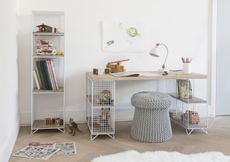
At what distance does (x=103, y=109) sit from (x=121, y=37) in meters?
1.08

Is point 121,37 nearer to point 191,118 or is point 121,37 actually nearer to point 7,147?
point 191,118

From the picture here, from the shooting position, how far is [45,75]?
11.7 ft

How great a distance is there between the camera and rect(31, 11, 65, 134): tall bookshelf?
3.55 metres

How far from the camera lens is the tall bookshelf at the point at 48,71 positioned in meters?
3.55

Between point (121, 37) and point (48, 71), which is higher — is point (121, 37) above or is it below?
above

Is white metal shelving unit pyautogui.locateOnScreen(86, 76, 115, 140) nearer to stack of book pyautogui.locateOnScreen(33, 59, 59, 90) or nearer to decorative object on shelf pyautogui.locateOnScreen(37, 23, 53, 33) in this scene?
stack of book pyautogui.locateOnScreen(33, 59, 59, 90)

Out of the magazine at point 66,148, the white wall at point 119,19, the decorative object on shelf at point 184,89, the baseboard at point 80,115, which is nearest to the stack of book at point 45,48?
the white wall at point 119,19

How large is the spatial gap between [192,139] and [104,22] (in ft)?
6.06

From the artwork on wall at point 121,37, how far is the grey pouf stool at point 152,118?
101 centimetres

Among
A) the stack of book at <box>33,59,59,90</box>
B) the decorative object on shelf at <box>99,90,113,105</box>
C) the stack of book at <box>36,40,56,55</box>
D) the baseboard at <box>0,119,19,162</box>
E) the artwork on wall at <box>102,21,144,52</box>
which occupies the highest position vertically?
the artwork on wall at <box>102,21,144,52</box>

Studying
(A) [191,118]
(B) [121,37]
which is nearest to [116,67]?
(B) [121,37]

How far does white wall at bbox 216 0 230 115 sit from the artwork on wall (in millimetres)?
1206

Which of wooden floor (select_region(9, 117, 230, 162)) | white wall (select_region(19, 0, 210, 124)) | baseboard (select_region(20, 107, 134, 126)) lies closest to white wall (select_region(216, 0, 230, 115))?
white wall (select_region(19, 0, 210, 124))

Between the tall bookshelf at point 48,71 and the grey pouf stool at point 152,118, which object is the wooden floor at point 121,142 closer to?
the grey pouf stool at point 152,118
